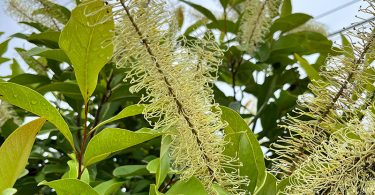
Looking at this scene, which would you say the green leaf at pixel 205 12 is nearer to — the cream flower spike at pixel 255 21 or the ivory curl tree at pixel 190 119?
the cream flower spike at pixel 255 21

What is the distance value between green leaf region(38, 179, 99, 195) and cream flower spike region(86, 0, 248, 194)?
0.08 m

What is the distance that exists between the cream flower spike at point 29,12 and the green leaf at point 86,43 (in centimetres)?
55

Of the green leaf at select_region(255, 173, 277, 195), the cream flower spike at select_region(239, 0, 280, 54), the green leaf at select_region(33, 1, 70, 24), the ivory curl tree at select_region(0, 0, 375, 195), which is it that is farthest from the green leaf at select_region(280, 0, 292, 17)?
the green leaf at select_region(255, 173, 277, 195)

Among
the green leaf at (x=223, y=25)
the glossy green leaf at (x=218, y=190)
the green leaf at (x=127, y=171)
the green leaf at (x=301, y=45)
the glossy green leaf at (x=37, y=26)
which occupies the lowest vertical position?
the green leaf at (x=301, y=45)

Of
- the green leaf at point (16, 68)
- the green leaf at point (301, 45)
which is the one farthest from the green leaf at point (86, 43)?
the green leaf at point (16, 68)

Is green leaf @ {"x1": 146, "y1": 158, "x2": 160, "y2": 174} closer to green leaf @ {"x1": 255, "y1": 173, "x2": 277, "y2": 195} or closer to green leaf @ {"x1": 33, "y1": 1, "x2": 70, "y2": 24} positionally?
green leaf @ {"x1": 255, "y1": 173, "x2": 277, "y2": 195}

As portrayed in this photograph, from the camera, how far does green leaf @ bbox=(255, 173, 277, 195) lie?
542 mm

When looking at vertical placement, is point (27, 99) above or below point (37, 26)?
above

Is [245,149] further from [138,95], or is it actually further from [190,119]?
[138,95]

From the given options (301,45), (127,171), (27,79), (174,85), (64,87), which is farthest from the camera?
(301,45)

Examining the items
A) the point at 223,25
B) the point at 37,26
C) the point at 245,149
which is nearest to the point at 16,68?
the point at 37,26

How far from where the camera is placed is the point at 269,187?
21.5 inches

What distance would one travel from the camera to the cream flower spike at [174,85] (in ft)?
1.51

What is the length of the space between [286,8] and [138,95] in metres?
0.54
